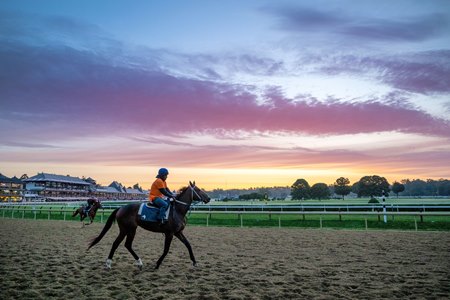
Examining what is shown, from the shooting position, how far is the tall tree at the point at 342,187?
4365 inches

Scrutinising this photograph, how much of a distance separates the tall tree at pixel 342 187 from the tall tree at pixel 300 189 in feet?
36.1

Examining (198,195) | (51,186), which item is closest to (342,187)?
(51,186)

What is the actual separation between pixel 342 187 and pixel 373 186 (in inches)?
788

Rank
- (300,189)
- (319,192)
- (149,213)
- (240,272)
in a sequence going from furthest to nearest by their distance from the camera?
(300,189), (319,192), (149,213), (240,272)

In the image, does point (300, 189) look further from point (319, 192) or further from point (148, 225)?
point (148, 225)

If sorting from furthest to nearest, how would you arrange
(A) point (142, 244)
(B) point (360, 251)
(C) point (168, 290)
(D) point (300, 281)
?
(A) point (142, 244) → (B) point (360, 251) → (D) point (300, 281) → (C) point (168, 290)

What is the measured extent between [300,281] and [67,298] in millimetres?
4317

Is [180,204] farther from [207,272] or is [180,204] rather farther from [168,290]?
[168,290]

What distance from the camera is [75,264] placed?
796cm

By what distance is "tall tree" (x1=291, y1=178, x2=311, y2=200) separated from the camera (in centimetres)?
10554

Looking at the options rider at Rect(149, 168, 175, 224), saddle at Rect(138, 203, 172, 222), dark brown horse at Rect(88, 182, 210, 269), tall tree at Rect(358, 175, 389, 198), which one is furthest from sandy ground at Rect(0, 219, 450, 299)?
tall tree at Rect(358, 175, 389, 198)

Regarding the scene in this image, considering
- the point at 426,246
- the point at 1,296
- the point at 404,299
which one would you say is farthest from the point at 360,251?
the point at 1,296

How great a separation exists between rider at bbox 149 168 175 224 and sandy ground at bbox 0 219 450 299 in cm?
139

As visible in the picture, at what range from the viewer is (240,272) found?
23.1 feet
